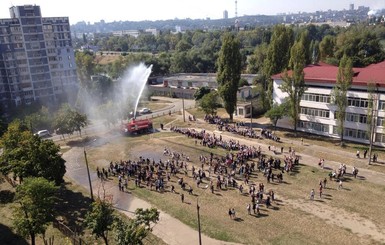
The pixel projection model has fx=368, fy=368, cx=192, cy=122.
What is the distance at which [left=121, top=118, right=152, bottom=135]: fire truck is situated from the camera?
63.8m

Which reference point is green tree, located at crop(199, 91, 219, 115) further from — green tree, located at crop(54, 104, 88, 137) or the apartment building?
green tree, located at crop(54, 104, 88, 137)

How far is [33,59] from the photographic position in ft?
290

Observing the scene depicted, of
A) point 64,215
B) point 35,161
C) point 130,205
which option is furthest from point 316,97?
point 35,161

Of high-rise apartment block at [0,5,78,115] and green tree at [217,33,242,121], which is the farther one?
high-rise apartment block at [0,5,78,115]

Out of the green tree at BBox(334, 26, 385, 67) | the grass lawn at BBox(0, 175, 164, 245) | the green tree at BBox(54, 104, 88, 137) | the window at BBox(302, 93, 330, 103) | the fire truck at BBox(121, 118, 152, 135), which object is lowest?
the grass lawn at BBox(0, 175, 164, 245)

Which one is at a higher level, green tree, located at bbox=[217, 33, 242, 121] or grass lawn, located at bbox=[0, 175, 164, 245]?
green tree, located at bbox=[217, 33, 242, 121]

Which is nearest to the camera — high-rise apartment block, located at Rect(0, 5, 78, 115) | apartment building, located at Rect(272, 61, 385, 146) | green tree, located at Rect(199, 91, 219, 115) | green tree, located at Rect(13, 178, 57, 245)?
green tree, located at Rect(13, 178, 57, 245)

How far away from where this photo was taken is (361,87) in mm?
50719

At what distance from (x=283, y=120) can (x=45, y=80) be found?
60291 millimetres

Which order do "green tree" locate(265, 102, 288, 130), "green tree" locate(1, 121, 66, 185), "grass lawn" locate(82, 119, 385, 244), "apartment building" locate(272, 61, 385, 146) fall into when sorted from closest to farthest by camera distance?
"grass lawn" locate(82, 119, 385, 244), "green tree" locate(1, 121, 66, 185), "apartment building" locate(272, 61, 385, 146), "green tree" locate(265, 102, 288, 130)

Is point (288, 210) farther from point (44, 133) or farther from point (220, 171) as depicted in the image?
point (44, 133)

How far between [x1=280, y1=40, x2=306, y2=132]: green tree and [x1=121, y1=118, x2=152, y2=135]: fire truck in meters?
24.2

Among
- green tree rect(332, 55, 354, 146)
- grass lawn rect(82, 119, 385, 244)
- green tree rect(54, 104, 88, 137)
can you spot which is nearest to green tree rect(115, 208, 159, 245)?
grass lawn rect(82, 119, 385, 244)

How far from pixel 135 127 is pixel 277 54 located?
27.9 m
